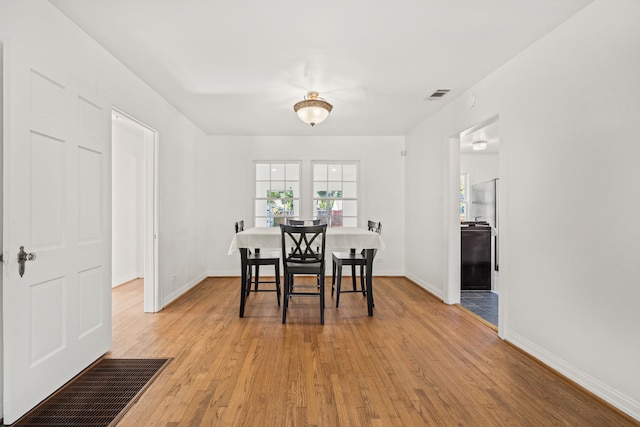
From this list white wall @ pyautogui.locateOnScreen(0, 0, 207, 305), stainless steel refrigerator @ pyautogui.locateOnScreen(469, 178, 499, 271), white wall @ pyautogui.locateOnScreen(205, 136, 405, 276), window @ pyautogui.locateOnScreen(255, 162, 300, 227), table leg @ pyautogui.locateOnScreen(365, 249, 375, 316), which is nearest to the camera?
white wall @ pyautogui.locateOnScreen(0, 0, 207, 305)

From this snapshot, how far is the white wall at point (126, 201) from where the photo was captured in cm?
507

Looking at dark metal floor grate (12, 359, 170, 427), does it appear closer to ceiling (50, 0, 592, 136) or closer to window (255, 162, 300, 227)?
ceiling (50, 0, 592, 136)

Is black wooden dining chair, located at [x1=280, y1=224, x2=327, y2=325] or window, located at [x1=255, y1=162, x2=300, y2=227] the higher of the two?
window, located at [x1=255, y1=162, x2=300, y2=227]

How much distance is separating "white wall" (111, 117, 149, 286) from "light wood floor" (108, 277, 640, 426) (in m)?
1.77

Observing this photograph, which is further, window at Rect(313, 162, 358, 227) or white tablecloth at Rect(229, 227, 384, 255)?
window at Rect(313, 162, 358, 227)

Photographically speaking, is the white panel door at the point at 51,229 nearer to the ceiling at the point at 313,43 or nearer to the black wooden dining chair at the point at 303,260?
the ceiling at the point at 313,43

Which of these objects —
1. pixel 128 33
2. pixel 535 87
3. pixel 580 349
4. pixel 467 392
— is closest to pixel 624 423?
pixel 580 349

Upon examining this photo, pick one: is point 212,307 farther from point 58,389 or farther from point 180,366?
point 58,389

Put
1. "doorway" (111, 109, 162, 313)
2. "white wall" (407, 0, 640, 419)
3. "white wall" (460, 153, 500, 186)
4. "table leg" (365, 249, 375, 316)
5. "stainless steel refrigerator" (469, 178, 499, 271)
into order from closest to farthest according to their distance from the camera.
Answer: "white wall" (407, 0, 640, 419) < "table leg" (365, 249, 375, 316) < "doorway" (111, 109, 162, 313) < "stainless steel refrigerator" (469, 178, 499, 271) < "white wall" (460, 153, 500, 186)

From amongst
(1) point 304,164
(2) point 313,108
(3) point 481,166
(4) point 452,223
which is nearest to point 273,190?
(1) point 304,164

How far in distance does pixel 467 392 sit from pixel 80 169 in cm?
306

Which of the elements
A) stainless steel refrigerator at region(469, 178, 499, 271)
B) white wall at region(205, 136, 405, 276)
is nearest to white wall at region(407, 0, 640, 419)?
white wall at region(205, 136, 405, 276)

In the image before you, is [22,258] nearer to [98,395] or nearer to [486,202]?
[98,395]

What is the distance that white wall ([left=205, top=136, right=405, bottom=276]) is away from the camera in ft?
18.3
